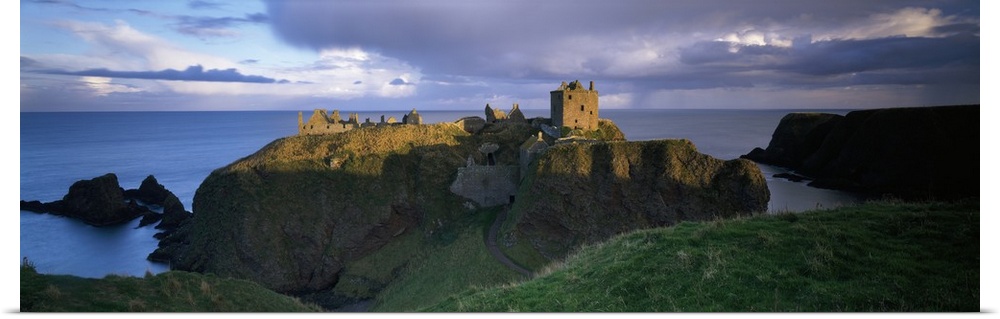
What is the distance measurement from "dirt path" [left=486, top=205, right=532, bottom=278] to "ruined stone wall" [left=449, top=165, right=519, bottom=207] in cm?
105

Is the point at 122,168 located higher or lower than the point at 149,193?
higher

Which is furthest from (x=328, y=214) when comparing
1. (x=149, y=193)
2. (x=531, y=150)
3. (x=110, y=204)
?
(x=149, y=193)

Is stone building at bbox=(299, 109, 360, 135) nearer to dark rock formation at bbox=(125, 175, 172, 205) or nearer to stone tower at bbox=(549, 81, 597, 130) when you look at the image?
dark rock formation at bbox=(125, 175, 172, 205)

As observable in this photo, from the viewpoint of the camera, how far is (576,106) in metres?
34.3

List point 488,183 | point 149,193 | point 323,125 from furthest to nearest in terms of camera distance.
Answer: point 149,193, point 323,125, point 488,183

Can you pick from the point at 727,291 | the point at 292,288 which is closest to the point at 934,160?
the point at 727,291

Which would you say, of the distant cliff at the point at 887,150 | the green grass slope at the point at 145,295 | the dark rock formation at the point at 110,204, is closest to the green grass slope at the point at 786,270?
the distant cliff at the point at 887,150

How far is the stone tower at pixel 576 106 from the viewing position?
3409 cm

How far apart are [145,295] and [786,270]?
11.5 m

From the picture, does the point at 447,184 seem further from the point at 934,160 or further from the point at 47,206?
the point at 47,206

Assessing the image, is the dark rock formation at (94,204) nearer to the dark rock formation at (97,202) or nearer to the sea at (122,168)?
the dark rock formation at (97,202)

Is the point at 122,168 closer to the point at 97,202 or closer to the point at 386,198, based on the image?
the point at 97,202

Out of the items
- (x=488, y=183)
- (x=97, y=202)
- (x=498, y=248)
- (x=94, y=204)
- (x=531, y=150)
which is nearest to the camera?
(x=498, y=248)
